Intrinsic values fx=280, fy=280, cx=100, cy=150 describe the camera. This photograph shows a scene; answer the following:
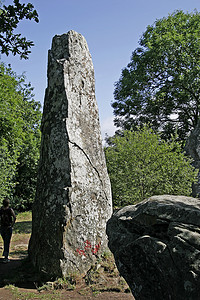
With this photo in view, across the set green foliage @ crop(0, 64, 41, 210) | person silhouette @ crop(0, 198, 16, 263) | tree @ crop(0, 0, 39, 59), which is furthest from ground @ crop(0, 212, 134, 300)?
green foliage @ crop(0, 64, 41, 210)

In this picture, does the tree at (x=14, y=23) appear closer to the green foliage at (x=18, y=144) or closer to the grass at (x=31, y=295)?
the grass at (x=31, y=295)

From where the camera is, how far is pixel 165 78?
20.5 m

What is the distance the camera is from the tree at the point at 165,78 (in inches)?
749

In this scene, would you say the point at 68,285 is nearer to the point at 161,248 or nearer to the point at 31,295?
the point at 31,295

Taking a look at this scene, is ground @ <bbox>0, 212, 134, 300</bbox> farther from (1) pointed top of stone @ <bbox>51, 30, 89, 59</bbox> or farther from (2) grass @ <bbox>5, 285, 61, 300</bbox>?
(1) pointed top of stone @ <bbox>51, 30, 89, 59</bbox>

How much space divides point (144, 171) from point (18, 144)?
691cm

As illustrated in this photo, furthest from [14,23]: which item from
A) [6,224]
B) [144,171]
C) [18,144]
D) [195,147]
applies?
[195,147]

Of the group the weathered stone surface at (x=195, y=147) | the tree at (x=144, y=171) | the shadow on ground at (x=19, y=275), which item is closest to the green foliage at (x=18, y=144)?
the tree at (x=144, y=171)

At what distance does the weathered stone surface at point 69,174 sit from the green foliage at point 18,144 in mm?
5255

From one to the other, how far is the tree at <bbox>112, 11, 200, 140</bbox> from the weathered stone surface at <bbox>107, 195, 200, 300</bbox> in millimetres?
15158

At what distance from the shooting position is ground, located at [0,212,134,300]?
4648 millimetres

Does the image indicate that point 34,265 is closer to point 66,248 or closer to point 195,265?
point 66,248

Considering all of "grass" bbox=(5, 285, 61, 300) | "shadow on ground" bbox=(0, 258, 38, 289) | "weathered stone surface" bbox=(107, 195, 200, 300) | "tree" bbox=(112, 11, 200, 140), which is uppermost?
"tree" bbox=(112, 11, 200, 140)

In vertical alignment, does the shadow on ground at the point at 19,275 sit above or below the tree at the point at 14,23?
below
